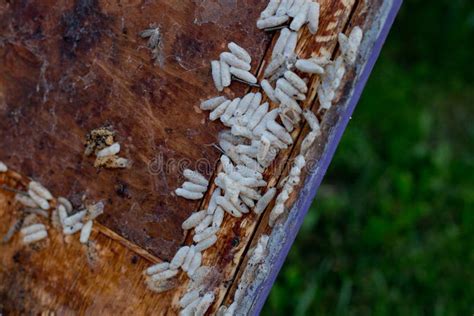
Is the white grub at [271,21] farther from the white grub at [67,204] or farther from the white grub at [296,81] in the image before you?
the white grub at [67,204]

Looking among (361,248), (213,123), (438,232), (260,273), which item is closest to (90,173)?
(213,123)

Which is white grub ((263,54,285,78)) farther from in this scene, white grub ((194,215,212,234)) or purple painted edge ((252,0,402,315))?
white grub ((194,215,212,234))

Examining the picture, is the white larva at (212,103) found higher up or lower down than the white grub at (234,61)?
lower down

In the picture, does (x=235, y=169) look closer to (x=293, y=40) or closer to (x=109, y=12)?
(x=293, y=40)

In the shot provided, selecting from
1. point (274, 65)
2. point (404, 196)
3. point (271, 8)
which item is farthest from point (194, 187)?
point (404, 196)

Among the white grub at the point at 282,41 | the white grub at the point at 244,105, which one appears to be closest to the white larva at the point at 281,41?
the white grub at the point at 282,41

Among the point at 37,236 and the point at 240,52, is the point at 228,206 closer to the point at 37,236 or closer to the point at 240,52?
the point at 240,52
